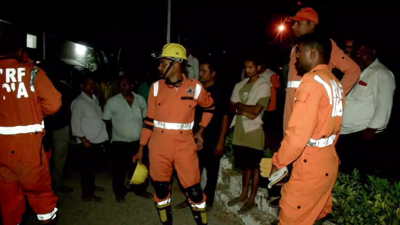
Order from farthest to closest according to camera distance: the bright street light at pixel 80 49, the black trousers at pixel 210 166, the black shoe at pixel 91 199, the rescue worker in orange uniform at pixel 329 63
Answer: the bright street light at pixel 80 49
the black shoe at pixel 91 199
the black trousers at pixel 210 166
the rescue worker in orange uniform at pixel 329 63

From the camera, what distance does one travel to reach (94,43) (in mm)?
14250

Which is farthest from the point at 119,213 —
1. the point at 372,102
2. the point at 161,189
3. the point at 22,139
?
the point at 372,102

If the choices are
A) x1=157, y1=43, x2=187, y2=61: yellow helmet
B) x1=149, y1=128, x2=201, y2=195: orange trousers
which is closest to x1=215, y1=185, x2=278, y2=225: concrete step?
x1=149, y1=128, x2=201, y2=195: orange trousers

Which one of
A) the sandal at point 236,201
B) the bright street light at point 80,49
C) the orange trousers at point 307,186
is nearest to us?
the orange trousers at point 307,186

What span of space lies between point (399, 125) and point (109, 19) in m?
9.70

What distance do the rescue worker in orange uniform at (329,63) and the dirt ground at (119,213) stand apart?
2.08m

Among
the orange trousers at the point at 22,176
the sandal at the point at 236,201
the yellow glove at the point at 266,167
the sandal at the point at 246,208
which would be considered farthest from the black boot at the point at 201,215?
the orange trousers at the point at 22,176

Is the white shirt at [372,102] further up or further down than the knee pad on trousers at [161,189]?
further up

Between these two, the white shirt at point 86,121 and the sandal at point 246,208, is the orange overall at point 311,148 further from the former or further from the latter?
the white shirt at point 86,121

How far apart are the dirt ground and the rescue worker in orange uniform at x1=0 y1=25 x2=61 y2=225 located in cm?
104

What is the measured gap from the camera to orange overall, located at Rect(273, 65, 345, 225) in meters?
2.47

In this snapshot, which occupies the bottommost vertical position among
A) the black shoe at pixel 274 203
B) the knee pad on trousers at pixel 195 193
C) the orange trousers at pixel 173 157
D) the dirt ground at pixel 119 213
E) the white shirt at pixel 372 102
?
the dirt ground at pixel 119 213

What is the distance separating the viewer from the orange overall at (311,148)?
247cm

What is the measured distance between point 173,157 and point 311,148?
1827 millimetres
